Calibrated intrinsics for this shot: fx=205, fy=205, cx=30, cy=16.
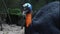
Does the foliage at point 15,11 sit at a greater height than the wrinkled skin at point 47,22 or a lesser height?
lesser

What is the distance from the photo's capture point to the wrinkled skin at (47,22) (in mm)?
3426

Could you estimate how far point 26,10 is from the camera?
344 centimetres

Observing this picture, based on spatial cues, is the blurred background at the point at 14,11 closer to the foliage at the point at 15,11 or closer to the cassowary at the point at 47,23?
the foliage at the point at 15,11

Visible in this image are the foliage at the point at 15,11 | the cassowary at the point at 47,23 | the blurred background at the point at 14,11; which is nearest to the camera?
the cassowary at the point at 47,23

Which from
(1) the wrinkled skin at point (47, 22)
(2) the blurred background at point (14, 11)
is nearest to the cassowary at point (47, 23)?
(1) the wrinkled skin at point (47, 22)

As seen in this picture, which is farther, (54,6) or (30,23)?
(54,6)

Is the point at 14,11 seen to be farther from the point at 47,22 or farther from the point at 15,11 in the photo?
the point at 47,22

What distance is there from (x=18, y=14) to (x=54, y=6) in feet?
12.1

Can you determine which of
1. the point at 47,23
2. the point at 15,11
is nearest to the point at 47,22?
the point at 47,23

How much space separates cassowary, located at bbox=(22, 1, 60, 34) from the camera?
11.2ft

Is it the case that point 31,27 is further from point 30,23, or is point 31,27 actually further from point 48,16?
point 48,16

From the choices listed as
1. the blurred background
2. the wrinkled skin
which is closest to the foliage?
the blurred background

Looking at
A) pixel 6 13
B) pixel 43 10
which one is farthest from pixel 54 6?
pixel 6 13

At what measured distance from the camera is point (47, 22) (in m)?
3.48
